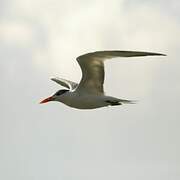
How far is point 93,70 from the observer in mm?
18766

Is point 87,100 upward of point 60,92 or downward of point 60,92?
downward

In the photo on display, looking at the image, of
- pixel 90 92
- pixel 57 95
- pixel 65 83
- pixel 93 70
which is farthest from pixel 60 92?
pixel 65 83

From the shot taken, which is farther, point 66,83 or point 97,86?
point 66,83

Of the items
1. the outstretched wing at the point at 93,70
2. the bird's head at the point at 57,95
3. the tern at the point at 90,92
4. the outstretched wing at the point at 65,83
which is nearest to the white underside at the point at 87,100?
the tern at the point at 90,92

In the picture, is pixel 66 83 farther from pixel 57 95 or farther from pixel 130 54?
pixel 130 54

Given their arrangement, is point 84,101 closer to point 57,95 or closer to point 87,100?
point 87,100

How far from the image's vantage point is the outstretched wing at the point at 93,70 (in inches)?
707

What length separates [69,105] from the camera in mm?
19297

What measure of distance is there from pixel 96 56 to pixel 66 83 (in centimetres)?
446

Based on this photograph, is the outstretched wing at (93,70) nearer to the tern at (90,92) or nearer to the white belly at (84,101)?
the tern at (90,92)

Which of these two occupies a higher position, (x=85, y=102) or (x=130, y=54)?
(x=130, y=54)

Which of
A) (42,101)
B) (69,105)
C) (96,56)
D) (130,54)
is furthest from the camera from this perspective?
(42,101)

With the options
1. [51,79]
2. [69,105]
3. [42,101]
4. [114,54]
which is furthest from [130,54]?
[51,79]

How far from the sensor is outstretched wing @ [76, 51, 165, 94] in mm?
17953
